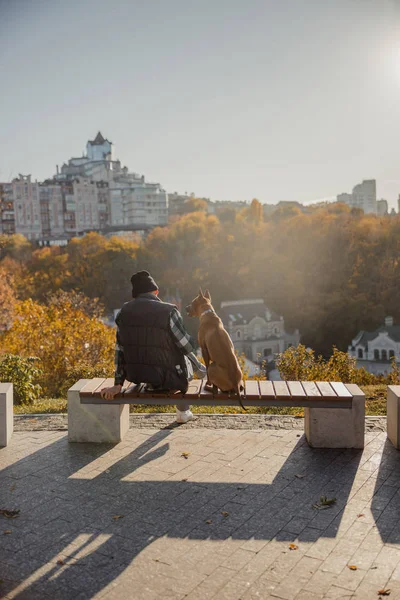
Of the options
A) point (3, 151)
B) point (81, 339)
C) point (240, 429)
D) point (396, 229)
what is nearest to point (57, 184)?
point (3, 151)

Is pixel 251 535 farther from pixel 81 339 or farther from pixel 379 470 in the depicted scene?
pixel 81 339

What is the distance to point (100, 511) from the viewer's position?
483cm

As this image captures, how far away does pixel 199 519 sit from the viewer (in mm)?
4660

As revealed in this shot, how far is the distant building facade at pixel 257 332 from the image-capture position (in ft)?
223

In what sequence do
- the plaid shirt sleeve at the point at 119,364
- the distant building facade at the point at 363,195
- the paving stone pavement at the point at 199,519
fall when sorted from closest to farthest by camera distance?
the paving stone pavement at the point at 199,519, the plaid shirt sleeve at the point at 119,364, the distant building facade at the point at 363,195

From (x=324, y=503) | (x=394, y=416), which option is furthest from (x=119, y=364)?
(x=394, y=416)

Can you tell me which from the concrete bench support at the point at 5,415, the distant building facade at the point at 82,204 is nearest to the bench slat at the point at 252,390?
A: the concrete bench support at the point at 5,415

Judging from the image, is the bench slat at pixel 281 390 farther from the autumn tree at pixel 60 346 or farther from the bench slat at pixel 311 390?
the autumn tree at pixel 60 346

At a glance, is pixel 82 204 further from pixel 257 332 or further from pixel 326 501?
pixel 326 501

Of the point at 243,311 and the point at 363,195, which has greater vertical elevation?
the point at 363,195

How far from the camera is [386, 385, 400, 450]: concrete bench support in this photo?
240 inches

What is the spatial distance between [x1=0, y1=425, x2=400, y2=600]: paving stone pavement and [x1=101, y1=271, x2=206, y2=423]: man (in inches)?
30.6

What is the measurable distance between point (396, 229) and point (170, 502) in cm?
6989

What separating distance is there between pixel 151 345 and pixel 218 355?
2.05 ft
